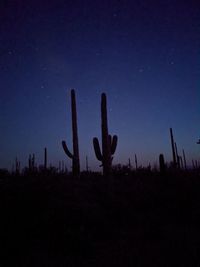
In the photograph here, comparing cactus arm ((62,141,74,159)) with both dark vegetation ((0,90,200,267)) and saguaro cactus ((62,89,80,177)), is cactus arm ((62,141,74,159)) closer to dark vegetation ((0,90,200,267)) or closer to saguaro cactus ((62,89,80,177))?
saguaro cactus ((62,89,80,177))

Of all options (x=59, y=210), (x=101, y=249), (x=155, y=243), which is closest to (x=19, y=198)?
(x=59, y=210)

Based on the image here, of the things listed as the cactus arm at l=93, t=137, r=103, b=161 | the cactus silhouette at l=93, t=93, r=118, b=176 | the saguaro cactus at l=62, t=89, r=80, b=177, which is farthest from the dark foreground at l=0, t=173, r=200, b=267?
the saguaro cactus at l=62, t=89, r=80, b=177

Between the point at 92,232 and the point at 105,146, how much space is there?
474 cm

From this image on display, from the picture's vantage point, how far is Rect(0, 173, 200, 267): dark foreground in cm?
409

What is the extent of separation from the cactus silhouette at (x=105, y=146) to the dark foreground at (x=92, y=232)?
7.73 ft

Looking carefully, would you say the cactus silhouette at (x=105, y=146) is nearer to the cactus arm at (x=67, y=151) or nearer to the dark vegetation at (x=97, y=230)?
the dark vegetation at (x=97, y=230)

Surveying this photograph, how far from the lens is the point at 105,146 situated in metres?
9.83

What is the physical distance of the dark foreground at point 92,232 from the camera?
4.09 metres

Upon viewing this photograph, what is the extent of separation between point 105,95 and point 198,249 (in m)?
7.76

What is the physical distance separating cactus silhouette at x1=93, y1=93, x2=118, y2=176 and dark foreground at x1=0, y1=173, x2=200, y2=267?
236 centimetres

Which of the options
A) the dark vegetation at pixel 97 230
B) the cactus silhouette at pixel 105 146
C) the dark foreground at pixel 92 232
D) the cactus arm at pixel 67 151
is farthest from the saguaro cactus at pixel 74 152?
the dark foreground at pixel 92 232

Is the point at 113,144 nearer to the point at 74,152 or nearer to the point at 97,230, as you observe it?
the point at 74,152

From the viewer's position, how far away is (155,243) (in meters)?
4.93

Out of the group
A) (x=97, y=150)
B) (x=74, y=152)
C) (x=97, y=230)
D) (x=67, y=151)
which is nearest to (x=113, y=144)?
(x=97, y=150)
